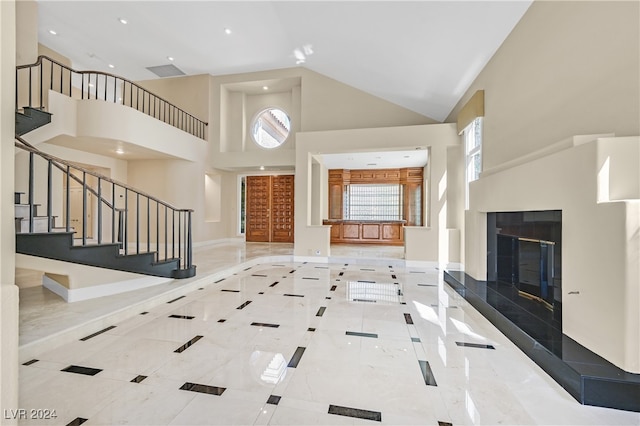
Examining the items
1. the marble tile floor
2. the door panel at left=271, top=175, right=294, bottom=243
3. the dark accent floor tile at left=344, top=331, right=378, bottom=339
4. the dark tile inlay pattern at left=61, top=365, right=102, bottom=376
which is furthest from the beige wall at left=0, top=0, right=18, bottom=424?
the door panel at left=271, top=175, right=294, bottom=243

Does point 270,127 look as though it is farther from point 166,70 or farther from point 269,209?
point 166,70

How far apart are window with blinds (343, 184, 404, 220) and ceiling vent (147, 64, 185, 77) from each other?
6596 mm

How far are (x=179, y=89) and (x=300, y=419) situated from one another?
9951 millimetres

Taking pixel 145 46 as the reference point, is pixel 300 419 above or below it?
below

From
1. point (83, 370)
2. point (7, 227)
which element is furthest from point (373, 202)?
point (7, 227)

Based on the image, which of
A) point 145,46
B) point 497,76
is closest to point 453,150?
point 497,76

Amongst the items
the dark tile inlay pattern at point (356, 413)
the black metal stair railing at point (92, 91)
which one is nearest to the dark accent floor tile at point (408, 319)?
the dark tile inlay pattern at point (356, 413)

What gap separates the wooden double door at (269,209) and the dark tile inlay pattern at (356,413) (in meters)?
8.19

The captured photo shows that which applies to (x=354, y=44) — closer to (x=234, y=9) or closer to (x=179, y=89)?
(x=234, y=9)

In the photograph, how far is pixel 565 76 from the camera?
109 inches

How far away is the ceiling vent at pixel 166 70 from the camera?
27.2ft

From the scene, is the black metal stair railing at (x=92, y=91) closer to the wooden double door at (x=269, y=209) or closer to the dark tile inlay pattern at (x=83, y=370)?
the wooden double door at (x=269, y=209)

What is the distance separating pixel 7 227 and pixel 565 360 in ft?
10.3

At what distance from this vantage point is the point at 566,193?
7.63 ft
